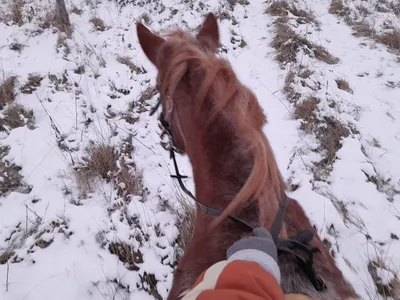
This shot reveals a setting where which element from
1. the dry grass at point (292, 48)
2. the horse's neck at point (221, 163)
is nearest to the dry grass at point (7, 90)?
the horse's neck at point (221, 163)

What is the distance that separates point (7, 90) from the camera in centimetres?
347

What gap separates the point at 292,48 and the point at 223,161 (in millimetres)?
3891

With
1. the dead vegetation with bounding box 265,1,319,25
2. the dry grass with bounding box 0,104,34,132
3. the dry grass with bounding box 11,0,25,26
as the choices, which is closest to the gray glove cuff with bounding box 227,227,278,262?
the dry grass with bounding box 0,104,34,132

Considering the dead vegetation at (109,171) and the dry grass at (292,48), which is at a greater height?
the dry grass at (292,48)

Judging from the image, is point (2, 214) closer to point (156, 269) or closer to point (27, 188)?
point (27, 188)

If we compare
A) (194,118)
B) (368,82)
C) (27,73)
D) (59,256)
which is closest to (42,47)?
(27,73)

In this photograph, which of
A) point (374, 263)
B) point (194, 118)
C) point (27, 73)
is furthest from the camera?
point (27, 73)

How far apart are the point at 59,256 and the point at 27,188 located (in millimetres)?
816

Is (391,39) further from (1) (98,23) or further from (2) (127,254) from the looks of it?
(2) (127,254)

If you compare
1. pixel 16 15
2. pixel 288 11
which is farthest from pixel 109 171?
pixel 288 11

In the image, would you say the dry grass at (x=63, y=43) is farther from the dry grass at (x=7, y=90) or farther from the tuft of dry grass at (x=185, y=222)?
the tuft of dry grass at (x=185, y=222)

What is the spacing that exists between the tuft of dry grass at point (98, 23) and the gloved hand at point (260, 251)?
5.04 metres

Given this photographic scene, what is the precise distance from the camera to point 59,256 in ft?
6.86

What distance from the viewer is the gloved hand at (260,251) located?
81 centimetres
